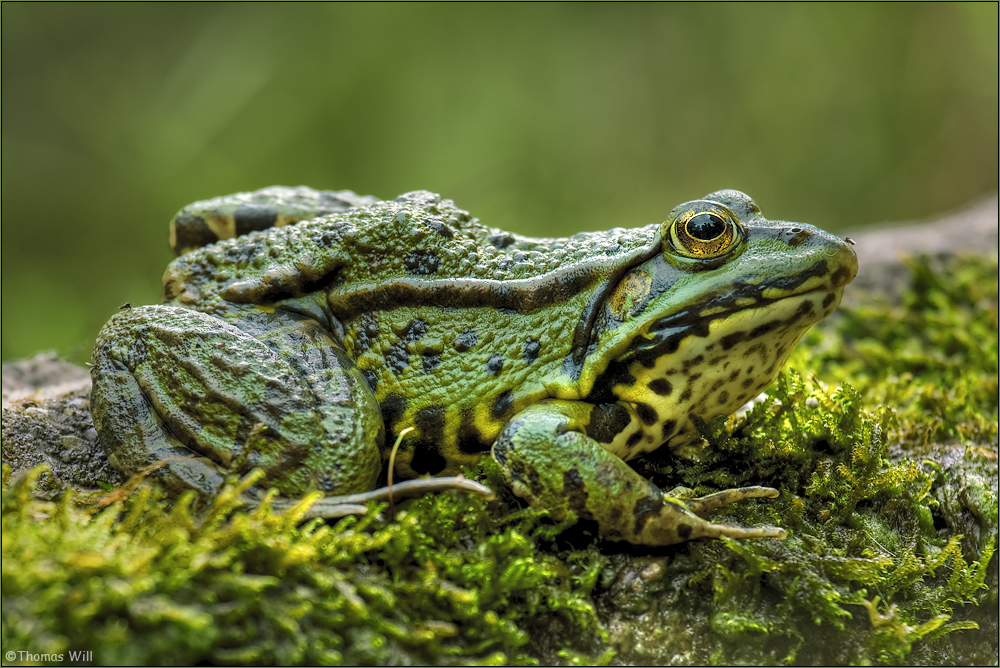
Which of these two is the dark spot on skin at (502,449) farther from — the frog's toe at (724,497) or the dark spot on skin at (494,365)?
the frog's toe at (724,497)

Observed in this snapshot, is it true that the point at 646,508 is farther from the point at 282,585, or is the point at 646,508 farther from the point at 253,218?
the point at 253,218

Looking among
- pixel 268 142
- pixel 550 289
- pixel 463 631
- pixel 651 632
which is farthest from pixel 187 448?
pixel 268 142

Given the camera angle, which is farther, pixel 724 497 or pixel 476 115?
pixel 476 115

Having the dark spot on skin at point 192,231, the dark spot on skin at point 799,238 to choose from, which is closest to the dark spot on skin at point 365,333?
the dark spot on skin at point 192,231

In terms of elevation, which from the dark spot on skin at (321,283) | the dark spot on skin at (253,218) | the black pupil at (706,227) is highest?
the dark spot on skin at (253,218)

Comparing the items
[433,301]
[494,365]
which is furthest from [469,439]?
[433,301]

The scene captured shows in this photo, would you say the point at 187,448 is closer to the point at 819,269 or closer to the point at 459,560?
the point at 459,560

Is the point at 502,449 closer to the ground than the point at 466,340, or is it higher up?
closer to the ground
